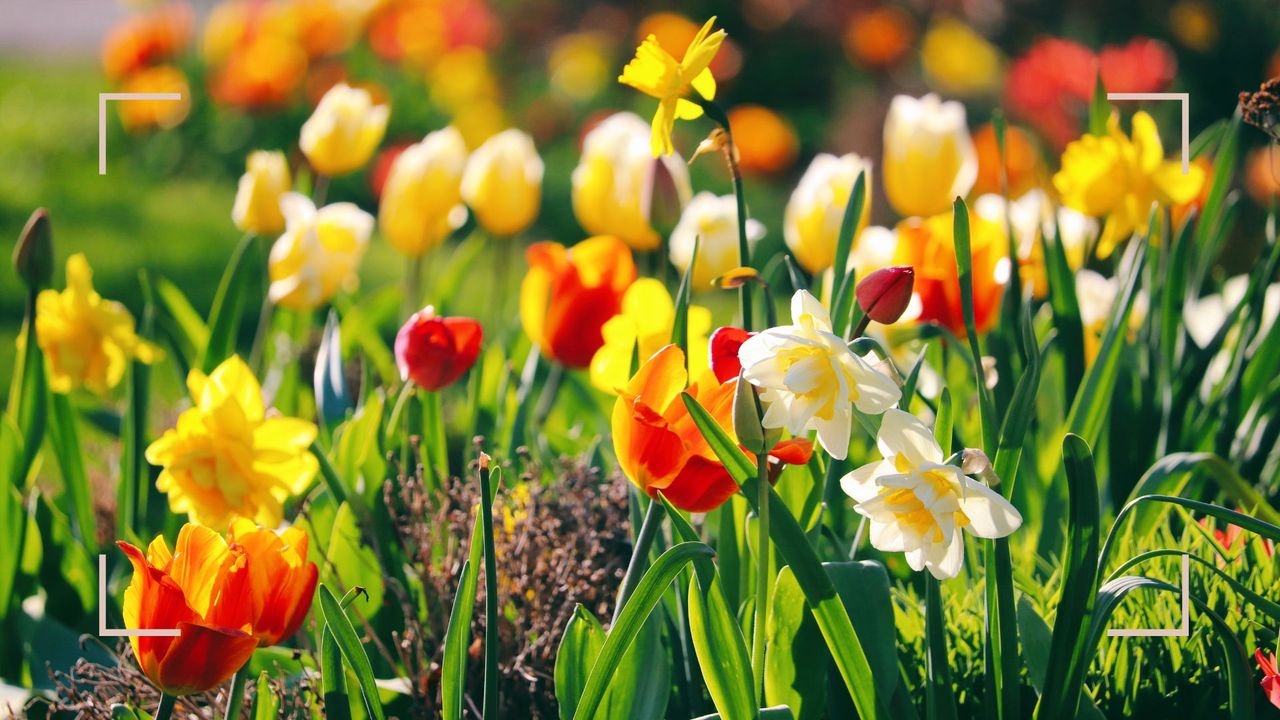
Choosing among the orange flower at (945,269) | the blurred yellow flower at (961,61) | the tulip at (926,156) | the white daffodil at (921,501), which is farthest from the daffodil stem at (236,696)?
the blurred yellow flower at (961,61)

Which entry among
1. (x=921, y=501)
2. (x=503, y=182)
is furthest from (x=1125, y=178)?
(x=503, y=182)

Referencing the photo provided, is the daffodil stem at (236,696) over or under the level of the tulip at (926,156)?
under

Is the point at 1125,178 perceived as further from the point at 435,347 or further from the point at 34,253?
the point at 34,253

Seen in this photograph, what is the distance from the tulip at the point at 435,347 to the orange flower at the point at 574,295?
0.15 meters

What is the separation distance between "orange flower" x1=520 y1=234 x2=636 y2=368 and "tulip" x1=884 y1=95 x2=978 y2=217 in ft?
1.45

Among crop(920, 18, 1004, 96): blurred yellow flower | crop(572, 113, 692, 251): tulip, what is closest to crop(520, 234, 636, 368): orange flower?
crop(572, 113, 692, 251): tulip

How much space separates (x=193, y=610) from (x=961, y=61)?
187 inches

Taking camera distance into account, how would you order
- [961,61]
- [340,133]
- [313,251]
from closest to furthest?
[313,251] → [340,133] → [961,61]

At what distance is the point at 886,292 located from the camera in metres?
0.85

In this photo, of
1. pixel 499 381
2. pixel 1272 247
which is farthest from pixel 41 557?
pixel 1272 247

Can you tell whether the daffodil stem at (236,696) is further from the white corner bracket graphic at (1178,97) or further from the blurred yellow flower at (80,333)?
the white corner bracket graphic at (1178,97)

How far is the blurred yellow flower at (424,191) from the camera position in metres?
1.71

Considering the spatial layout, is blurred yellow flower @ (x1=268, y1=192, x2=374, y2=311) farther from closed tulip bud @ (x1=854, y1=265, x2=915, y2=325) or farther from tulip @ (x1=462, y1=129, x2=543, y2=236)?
closed tulip bud @ (x1=854, y1=265, x2=915, y2=325)

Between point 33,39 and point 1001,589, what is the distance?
7891 mm
